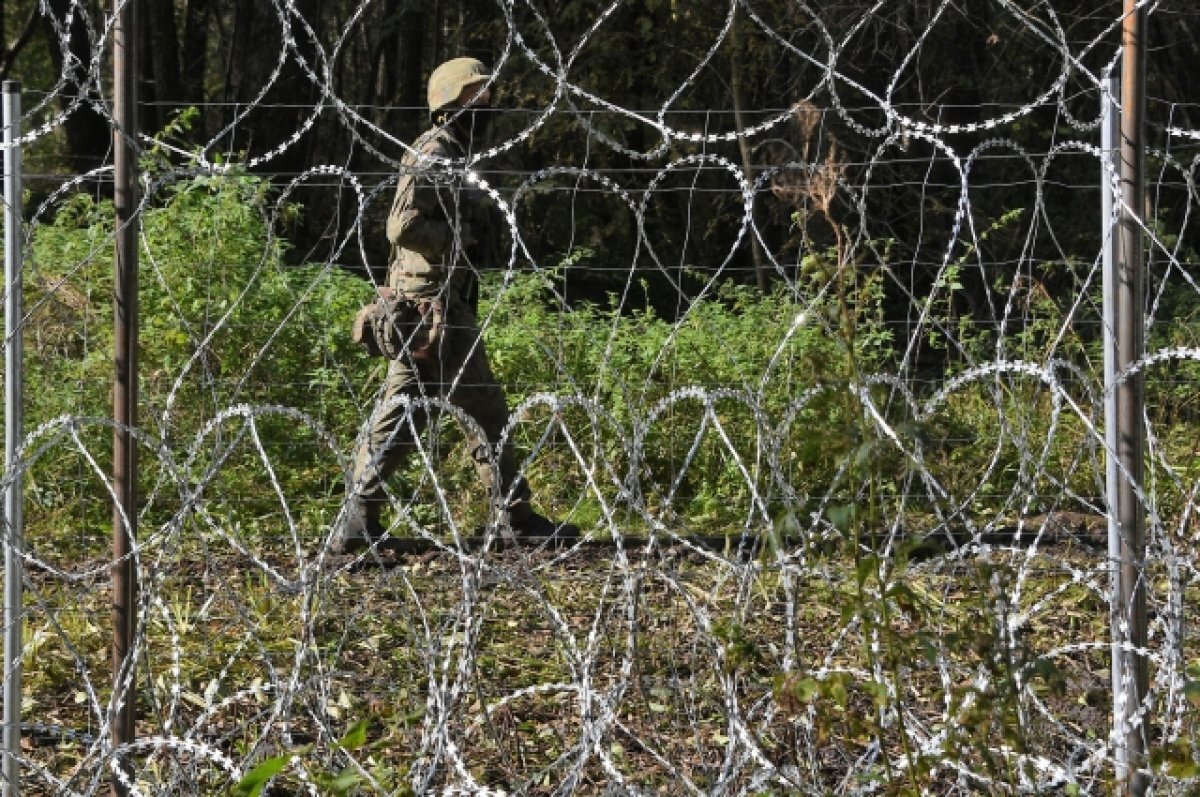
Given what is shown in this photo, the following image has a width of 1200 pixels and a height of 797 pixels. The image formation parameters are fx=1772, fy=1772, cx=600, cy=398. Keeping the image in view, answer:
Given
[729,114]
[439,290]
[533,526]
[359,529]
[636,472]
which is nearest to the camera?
[636,472]

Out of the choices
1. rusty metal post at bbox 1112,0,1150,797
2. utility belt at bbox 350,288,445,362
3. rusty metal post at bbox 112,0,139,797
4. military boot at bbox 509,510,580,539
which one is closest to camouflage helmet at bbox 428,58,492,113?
utility belt at bbox 350,288,445,362

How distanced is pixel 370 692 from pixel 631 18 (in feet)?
32.2

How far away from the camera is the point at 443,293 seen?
6.26 m

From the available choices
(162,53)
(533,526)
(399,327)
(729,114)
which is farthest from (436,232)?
(162,53)

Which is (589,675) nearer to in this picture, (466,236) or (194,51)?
(466,236)

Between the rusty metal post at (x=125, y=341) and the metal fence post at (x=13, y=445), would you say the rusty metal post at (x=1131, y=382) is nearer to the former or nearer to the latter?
the rusty metal post at (x=125, y=341)

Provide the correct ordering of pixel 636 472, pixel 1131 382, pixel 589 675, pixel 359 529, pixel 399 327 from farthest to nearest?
pixel 359 529 < pixel 399 327 < pixel 636 472 < pixel 1131 382 < pixel 589 675

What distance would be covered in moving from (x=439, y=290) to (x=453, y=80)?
749mm

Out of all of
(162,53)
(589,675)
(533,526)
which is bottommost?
(533,526)

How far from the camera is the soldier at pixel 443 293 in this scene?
6.10 m

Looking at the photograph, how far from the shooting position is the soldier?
610 cm

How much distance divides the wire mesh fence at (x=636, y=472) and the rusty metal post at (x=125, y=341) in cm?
7

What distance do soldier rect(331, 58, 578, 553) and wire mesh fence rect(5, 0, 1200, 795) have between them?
0.06 metres

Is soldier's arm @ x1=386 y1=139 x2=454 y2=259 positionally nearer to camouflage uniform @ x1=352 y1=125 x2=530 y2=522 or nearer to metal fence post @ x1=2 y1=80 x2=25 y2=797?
camouflage uniform @ x1=352 y1=125 x2=530 y2=522
